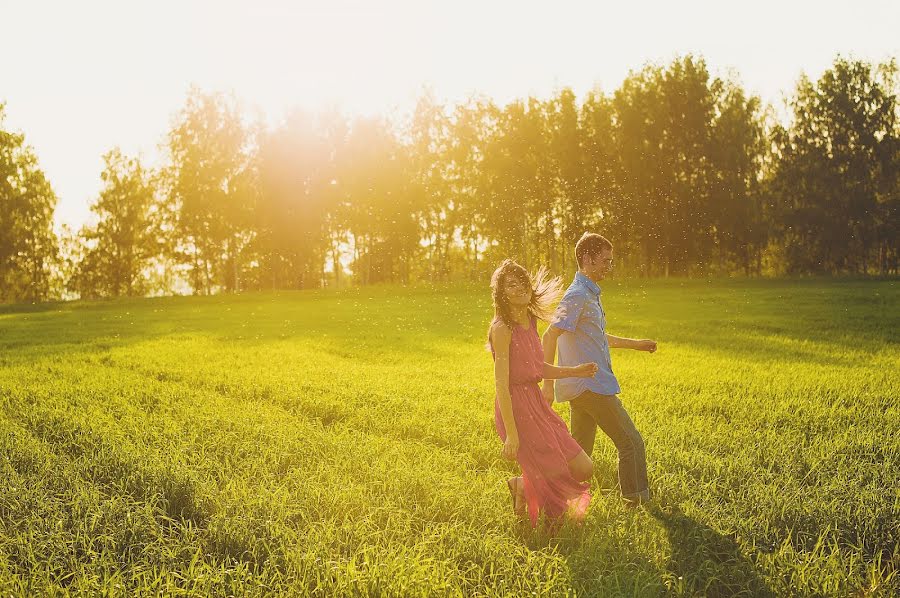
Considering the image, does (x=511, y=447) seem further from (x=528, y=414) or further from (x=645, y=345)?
(x=645, y=345)

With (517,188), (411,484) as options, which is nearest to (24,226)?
(517,188)

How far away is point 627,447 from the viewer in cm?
541

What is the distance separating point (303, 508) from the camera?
5.42 m

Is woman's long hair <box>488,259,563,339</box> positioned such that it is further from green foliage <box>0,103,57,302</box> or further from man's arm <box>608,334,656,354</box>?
green foliage <box>0,103,57,302</box>

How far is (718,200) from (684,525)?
50.9 meters

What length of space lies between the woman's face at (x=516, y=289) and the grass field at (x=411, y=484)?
1.73 m

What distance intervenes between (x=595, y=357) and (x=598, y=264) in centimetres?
77

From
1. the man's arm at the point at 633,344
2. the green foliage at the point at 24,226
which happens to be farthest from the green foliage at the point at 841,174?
the green foliage at the point at 24,226

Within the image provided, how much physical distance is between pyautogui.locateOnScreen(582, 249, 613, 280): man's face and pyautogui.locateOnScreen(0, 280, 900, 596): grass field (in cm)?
187

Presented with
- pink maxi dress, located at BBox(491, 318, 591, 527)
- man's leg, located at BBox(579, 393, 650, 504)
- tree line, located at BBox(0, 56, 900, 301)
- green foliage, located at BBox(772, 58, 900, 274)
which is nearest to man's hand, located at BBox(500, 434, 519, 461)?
pink maxi dress, located at BBox(491, 318, 591, 527)

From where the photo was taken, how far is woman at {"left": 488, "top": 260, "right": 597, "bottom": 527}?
15.6 feet

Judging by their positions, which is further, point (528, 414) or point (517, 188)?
point (517, 188)

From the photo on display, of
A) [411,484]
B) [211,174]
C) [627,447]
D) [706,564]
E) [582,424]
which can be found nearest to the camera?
[706,564]

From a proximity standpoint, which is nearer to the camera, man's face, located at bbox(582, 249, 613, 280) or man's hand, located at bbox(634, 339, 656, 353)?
man's hand, located at bbox(634, 339, 656, 353)
